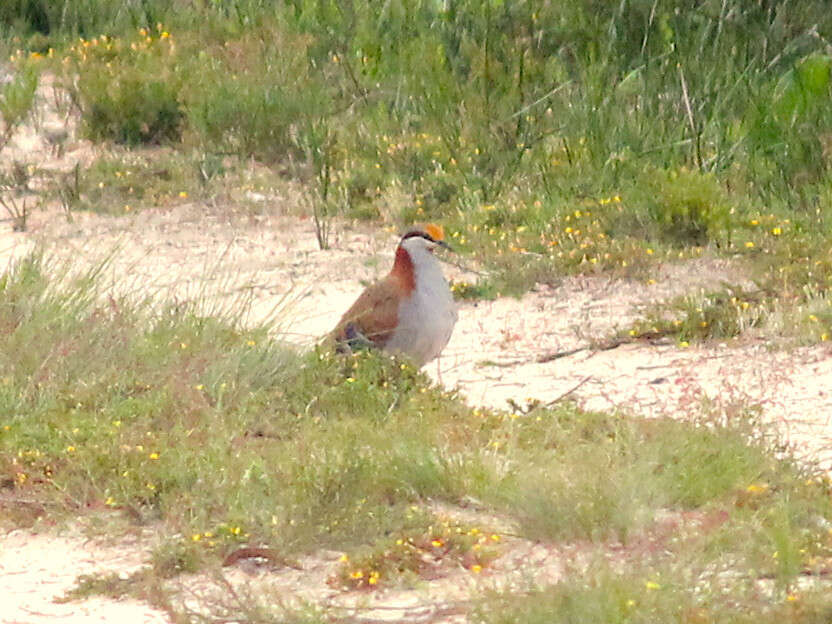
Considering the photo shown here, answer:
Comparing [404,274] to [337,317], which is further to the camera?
[337,317]

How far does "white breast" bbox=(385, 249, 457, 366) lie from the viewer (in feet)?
24.8

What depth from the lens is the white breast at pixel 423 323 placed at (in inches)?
298

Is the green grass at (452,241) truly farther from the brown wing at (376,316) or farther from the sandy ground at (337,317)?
the brown wing at (376,316)

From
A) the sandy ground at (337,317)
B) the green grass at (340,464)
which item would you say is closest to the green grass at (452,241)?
the green grass at (340,464)

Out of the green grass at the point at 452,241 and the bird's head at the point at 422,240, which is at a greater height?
the bird's head at the point at 422,240

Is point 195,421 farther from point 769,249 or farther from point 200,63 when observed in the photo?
point 200,63

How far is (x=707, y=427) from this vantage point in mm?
6234

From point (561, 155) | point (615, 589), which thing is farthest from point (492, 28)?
point (615, 589)

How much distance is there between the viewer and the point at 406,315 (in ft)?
25.0

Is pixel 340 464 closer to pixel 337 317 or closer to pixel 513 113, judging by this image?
pixel 337 317

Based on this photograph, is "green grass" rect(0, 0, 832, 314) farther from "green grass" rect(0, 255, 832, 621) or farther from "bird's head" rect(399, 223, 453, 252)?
"green grass" rect(0, 255, 832, 621)

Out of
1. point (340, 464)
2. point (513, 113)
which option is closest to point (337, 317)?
point (513, 113)

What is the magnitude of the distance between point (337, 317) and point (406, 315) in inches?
56.2

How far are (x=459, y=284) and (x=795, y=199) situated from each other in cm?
203
